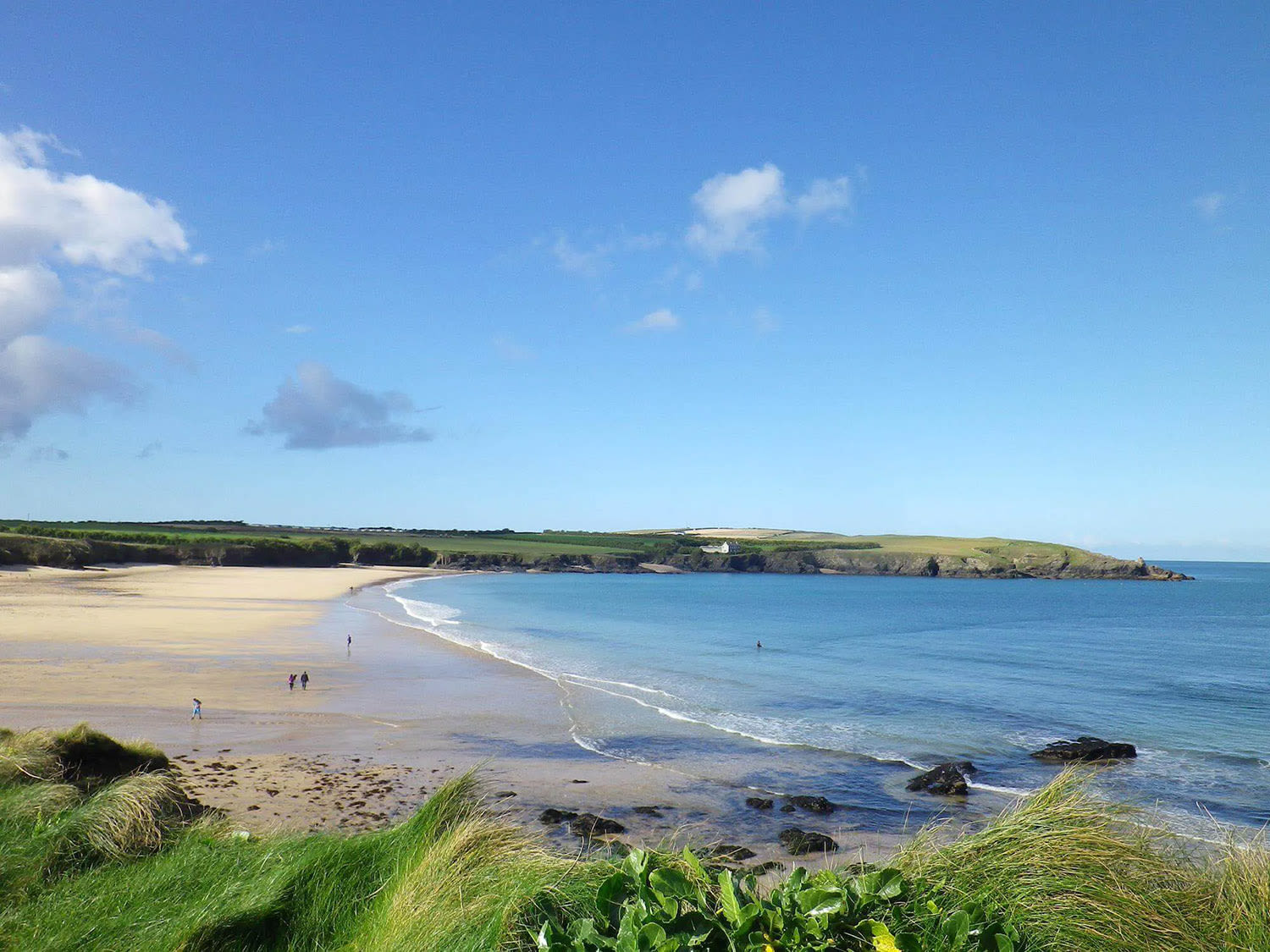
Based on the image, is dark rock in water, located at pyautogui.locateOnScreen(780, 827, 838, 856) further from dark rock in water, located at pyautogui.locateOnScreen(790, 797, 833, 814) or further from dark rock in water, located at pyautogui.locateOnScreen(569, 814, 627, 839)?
dark rock in water, located at pyautogui.locateOnScreen(569, 814, 627, 839)

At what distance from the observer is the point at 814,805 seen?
53.0 ft

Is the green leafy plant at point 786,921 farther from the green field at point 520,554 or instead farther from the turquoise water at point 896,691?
the green field at point 520,554

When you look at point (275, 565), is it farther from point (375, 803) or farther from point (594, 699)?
point (375, 803)

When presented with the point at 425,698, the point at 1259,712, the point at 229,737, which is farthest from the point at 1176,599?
the point at 229,737

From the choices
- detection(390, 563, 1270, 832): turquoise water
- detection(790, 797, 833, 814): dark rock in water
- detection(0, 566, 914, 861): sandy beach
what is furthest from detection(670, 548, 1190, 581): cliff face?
detection(790, 797, 833, 814): dark rock in water

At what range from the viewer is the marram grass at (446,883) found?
15.0ft

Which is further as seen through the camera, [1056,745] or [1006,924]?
[1056,745]

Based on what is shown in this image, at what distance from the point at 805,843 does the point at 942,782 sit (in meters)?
5.88

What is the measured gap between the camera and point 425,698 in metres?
26.9

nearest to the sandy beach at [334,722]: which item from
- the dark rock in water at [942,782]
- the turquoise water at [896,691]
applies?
the turquoise water at [896,691]

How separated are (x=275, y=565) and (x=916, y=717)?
115 meters

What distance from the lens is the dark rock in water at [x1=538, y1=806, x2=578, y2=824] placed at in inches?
567

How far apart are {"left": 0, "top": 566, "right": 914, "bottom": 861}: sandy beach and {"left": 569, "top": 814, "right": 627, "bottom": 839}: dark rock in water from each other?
226 mm

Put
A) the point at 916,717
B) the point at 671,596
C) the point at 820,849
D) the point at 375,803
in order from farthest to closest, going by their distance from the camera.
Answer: the point at 671,596, the point at 916,717, the point at 375,803, the point at 820,849
